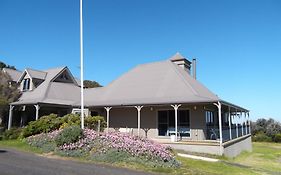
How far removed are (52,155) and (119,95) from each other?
12056mm

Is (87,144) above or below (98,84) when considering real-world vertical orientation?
below

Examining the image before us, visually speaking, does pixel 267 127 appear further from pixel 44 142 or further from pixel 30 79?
pixel 44 142

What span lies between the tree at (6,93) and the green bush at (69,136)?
15093mm

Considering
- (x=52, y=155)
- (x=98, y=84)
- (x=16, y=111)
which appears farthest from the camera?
(x=98, y=84)

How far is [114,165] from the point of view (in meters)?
12.4

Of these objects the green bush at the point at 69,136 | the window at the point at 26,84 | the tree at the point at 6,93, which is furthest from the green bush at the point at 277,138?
the tree at the point at 6,93

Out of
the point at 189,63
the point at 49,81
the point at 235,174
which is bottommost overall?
the point at 235,174

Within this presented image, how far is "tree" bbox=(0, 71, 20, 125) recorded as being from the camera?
94.1ft

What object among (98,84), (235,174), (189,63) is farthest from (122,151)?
(98,84)

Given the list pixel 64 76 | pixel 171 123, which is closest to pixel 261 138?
pixel 171 123

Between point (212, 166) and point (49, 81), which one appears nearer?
point (212, 166)

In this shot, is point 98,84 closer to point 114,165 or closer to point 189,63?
point 189,63

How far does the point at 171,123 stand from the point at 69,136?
10.1m

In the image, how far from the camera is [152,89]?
25016 mm
